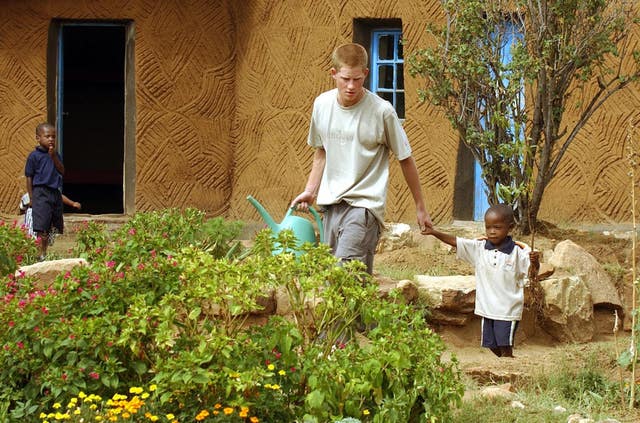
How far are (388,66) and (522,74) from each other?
2702 mm

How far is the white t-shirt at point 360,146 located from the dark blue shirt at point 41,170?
4.34 m

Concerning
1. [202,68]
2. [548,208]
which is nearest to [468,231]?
[548,208]

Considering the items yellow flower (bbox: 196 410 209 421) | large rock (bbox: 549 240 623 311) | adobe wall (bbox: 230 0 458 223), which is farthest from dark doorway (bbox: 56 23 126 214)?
yellow flower (bbox: 196 410 209 421)

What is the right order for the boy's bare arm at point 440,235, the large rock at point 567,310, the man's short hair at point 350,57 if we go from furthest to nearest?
the large rock at point 567,310 → the boy's bare arm at point 440,235 → the man's short hair at point 350,57

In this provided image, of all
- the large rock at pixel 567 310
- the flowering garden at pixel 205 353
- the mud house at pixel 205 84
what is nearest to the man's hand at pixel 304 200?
the flowering garden at pixel 205 353

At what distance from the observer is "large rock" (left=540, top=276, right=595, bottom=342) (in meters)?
7.81

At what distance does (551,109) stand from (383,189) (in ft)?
12.1

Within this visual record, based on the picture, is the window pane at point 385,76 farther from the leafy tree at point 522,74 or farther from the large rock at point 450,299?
the large rock at point 450,299

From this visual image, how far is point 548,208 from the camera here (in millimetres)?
10242

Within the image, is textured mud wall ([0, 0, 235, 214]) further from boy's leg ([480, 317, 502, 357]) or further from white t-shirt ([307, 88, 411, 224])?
white t-shirt ([307, 88, 411, 224])

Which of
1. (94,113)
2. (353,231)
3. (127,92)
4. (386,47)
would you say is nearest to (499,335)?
(353,231)

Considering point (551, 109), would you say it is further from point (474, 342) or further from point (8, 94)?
point (8, 94)

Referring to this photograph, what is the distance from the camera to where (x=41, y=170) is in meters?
9.64

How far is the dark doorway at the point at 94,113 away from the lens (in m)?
17.8
